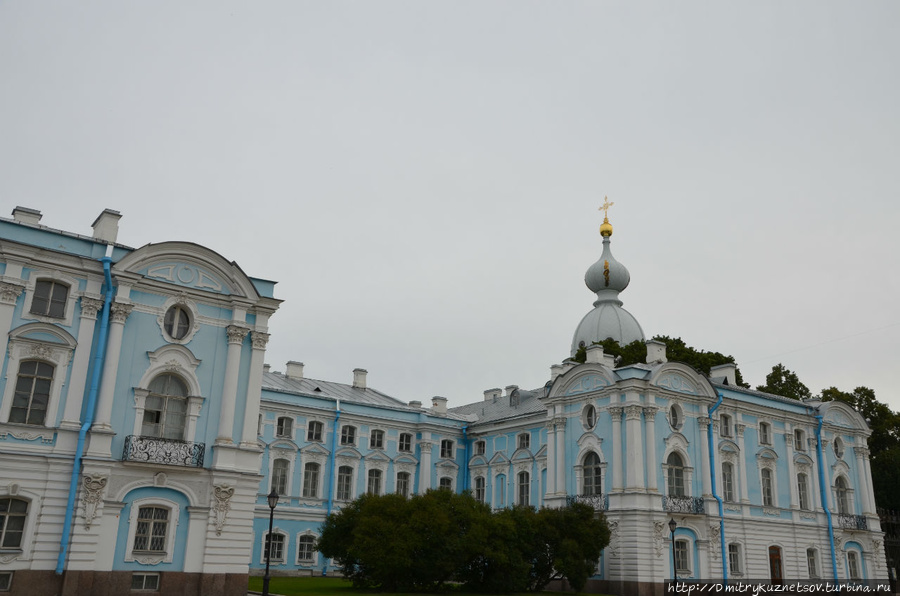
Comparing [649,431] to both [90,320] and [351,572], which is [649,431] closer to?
[351,572]

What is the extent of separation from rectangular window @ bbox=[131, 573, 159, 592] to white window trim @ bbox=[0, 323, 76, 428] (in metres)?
4.45

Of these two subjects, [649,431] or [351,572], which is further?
[649,431]

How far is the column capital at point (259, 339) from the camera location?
24.0 m

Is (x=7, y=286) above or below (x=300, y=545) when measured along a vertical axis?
above

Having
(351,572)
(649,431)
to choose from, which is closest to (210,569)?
(351,572)

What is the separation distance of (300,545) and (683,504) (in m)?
16.5

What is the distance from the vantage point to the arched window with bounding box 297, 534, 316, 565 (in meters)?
35.3

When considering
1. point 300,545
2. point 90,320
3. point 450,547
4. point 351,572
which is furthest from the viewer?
point 300,545

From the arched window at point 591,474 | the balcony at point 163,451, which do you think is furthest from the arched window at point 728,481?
the balcony at point 163,451

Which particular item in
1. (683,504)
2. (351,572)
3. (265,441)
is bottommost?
(351,572)

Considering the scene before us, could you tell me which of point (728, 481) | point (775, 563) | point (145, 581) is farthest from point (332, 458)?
point (775, 563)

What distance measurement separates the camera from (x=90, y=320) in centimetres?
2155

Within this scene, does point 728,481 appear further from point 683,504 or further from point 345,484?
point 345,484

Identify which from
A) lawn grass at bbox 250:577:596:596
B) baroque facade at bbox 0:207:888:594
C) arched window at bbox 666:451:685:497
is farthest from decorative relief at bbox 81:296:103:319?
arched window at bbox 666:451:685:497
